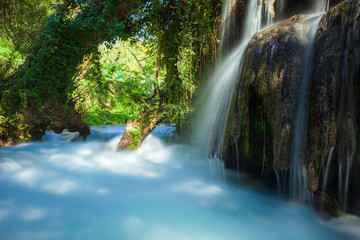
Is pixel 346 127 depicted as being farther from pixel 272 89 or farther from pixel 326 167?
pixel 272 89

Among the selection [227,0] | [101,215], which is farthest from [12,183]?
[227,0]

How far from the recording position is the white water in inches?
91.8

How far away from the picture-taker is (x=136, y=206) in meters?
2.92

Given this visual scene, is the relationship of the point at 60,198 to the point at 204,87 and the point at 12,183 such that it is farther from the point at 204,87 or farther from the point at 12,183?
the point at 204,87

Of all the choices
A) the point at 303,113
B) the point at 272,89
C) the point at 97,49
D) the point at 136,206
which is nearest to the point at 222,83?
the point at 272,89

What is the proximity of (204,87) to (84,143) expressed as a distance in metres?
4.39

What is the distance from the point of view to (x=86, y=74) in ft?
21.2

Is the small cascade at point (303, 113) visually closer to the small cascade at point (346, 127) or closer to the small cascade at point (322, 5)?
the small cascade at point (346, 127)

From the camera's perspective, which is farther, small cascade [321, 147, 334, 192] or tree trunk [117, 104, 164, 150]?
tree trunk [117, 104, 164, 150]

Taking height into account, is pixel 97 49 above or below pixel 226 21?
below

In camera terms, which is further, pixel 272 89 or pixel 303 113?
pixel 272 89

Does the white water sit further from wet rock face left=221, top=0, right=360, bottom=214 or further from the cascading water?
Result: the cascading water

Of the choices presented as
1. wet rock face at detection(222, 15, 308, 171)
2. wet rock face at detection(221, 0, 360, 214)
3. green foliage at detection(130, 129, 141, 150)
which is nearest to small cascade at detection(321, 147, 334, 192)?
wet rock face at detection(221, 0, 360, 214)

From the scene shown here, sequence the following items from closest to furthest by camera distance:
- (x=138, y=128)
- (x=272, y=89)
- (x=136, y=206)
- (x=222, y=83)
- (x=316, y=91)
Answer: (x=316, y=91) < (x=272, y=89) < (x=136, y=206) < (x=222, y=83) < (x=138, y=128)
